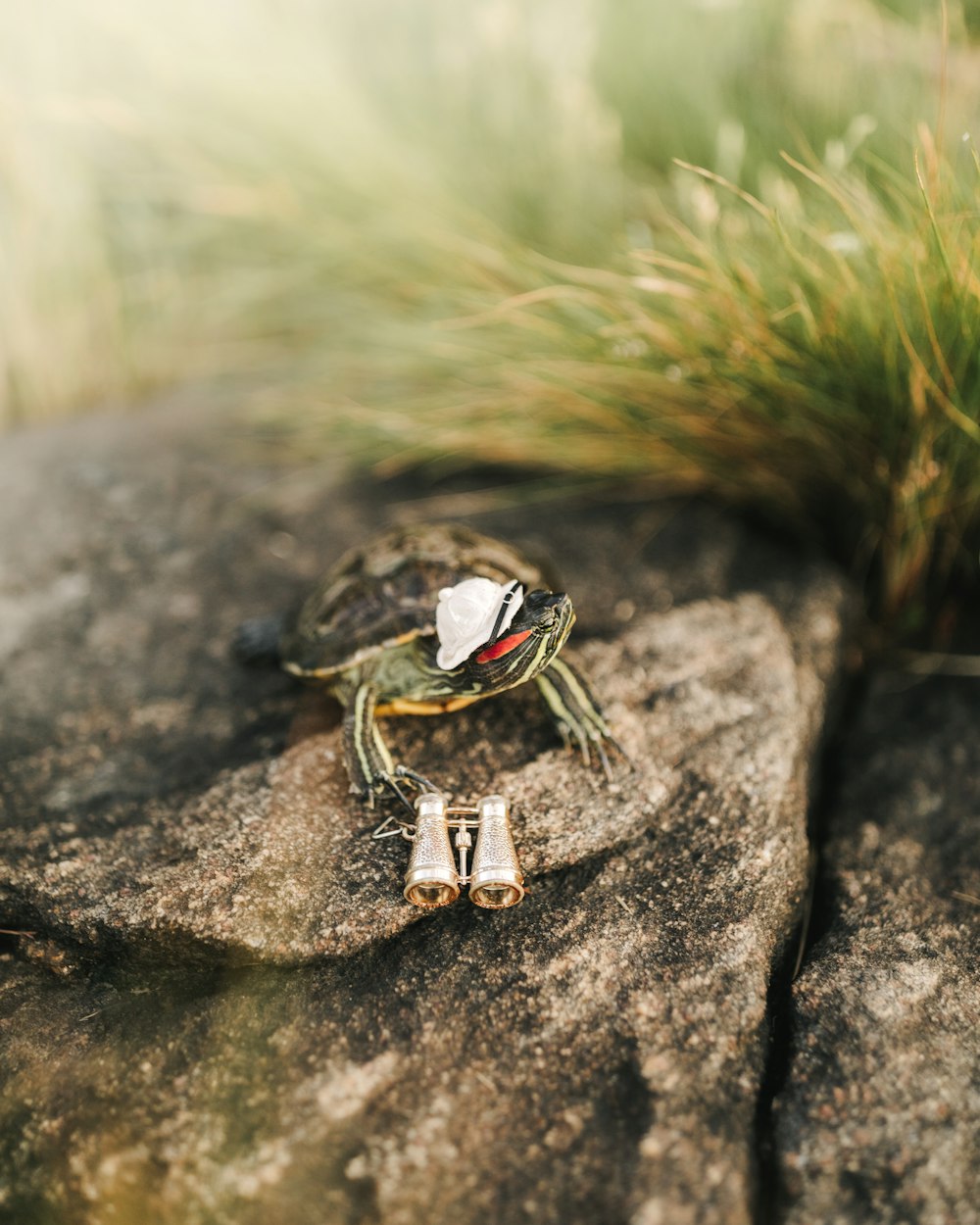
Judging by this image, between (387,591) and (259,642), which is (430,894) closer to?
(387,591)

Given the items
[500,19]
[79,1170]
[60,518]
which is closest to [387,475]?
[60,518]

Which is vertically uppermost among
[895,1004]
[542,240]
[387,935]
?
[542,240]

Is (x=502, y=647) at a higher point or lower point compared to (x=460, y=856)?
higher

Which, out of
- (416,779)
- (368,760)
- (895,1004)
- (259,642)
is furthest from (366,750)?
(895,1004)

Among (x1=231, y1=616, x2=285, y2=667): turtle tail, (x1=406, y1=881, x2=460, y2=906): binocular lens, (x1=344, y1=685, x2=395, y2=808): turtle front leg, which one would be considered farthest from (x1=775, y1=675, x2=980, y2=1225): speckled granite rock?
(x1=231, y1=616, x2=285, y2=667): turtle tail

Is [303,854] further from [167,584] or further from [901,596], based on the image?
[901,596]

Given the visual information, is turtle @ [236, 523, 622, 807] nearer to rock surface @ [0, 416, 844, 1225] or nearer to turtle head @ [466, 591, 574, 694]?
turtle head @ [466, 591, 574, 694]
